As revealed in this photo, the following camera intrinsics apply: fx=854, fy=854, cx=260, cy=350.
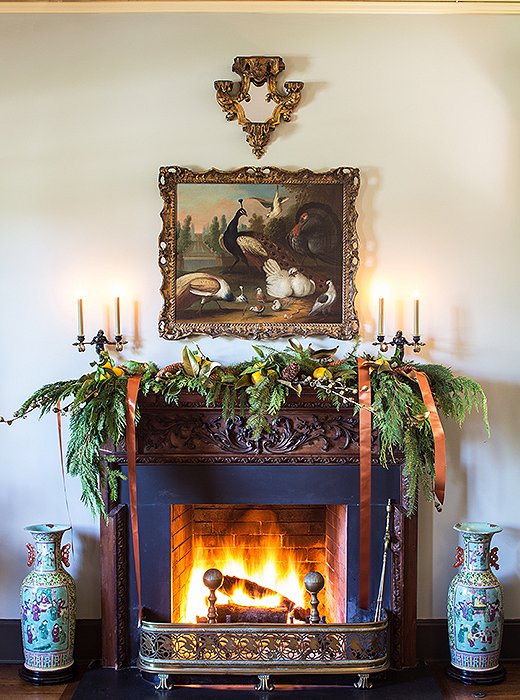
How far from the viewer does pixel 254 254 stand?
4109 mm

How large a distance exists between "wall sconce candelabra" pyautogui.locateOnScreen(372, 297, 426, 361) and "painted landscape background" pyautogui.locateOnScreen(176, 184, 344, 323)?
20 cm

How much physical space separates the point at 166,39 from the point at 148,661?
285cm

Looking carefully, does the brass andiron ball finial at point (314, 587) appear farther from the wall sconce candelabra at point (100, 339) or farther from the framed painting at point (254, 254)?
the wall sconce candelabra at point (100, 339)

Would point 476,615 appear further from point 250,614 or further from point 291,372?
point 291,372

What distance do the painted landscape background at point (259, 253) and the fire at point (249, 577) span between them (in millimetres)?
1162

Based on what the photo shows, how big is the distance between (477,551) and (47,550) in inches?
76.5

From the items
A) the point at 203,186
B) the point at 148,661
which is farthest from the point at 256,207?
the point at 148,661

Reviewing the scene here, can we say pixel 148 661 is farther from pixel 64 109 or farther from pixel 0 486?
pixel 64 109

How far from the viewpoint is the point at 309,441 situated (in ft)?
12.7

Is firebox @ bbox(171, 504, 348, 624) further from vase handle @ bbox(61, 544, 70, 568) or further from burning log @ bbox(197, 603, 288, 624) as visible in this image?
vase handle @ bbox(61, 544, 70, 568)

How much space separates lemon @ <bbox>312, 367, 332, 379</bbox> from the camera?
12.1ft

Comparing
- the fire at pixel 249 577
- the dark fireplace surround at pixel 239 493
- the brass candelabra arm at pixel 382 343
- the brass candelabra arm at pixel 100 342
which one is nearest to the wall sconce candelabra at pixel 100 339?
the brass candelabra arm at pixel 100 342

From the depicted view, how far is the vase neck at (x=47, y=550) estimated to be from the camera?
3.86m

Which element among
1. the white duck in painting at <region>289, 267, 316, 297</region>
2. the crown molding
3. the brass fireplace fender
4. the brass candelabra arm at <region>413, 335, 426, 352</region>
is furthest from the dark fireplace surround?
the crown molding
